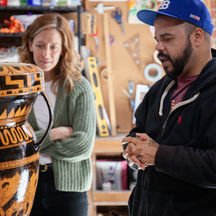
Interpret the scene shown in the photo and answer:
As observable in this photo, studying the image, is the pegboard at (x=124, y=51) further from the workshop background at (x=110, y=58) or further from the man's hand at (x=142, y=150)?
the man's hand at (x=142, y=150)

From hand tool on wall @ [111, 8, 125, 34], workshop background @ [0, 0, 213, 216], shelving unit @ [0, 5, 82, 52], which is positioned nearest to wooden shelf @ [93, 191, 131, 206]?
workshop background @ [0, 0, 213, 216]

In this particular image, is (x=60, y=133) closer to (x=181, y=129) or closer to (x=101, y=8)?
(x=181, y=129)

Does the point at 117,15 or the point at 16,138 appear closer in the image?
the point at 16,138

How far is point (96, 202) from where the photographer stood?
10.3ft

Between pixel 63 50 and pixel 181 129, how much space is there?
30.1 inches

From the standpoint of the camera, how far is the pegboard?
335cm

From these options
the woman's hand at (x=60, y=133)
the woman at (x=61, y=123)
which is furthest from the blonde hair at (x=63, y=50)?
the woman's hand at (x=60, y=133)

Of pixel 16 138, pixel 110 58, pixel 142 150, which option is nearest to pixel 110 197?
pixel 110 58

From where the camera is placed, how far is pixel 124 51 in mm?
3379

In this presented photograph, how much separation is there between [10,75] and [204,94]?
1.98 feet

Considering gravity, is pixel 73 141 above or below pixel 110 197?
above

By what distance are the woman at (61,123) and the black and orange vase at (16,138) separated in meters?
0.55

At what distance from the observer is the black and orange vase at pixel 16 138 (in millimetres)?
798

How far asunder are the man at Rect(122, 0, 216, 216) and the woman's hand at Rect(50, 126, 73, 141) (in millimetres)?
347
